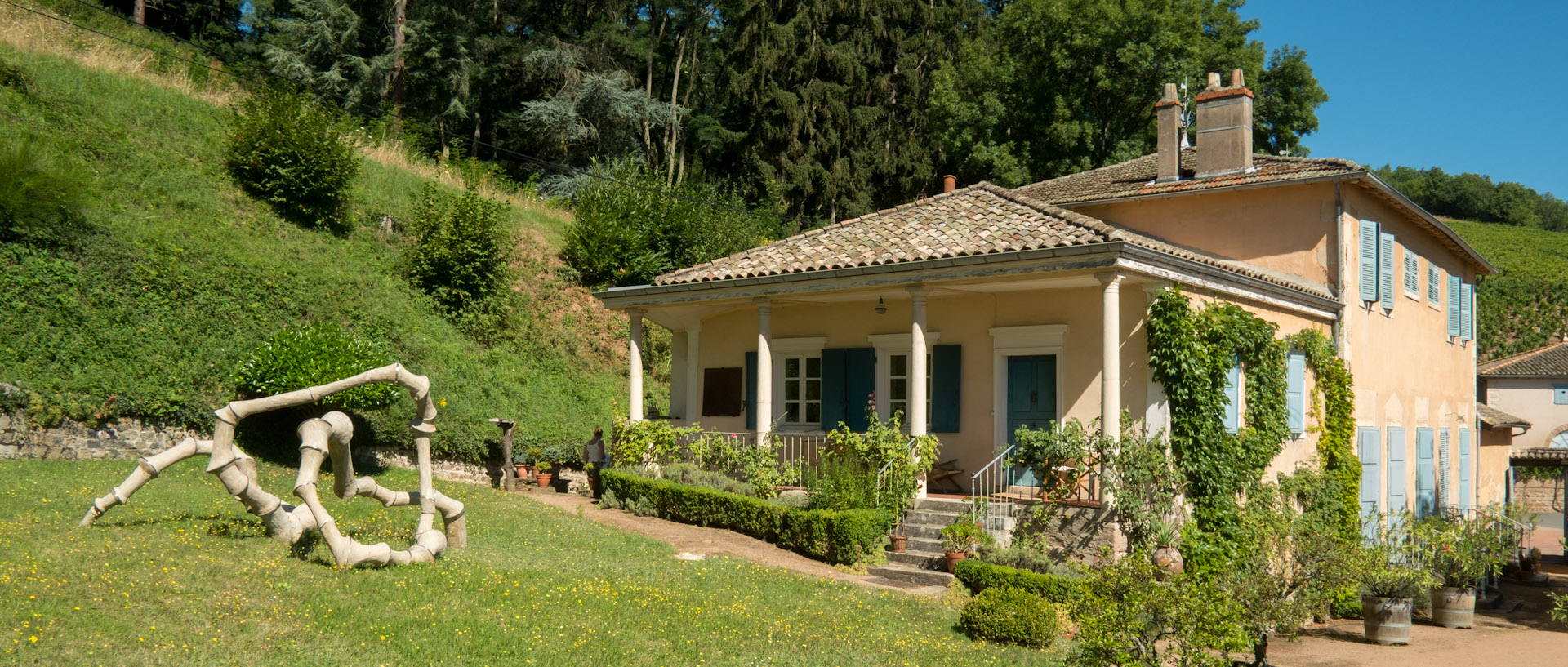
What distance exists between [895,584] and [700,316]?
280 inches

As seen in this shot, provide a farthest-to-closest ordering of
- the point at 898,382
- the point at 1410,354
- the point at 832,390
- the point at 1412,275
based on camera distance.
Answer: the point at 1412,275, the point at 1410,354, the point at 832,390, the point at 898,382

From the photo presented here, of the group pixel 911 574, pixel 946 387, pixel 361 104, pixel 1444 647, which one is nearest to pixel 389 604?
pixel 911 574

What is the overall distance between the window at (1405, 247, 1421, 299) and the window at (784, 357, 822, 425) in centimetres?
948

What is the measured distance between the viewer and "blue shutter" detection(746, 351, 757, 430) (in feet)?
51.1

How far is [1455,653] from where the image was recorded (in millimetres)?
11203

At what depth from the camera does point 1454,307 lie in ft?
60.8

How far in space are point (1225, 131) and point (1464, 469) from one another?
8.47 m

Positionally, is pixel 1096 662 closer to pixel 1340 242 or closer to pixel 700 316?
pixel 1340 242

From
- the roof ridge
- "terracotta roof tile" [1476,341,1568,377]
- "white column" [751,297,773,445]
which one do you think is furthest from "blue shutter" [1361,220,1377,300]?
the roof ridge

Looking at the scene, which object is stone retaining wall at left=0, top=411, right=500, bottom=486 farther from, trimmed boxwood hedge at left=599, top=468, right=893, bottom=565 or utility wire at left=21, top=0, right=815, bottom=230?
utility wire at left=21, top=0, right=815, bottom=230

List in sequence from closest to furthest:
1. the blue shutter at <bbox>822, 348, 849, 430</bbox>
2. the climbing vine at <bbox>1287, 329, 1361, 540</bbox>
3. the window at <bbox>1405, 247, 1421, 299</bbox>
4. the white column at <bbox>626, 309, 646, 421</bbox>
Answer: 1. the climbing vine at <bbox>1287, 329, 1361, 540</bbox>
2. the blue shutter at <bbox>822, 348, 849, 430</bbox>
3. the white column at <bbox>626, 309, 646, 421</bbox>
4. the window at <bbox>1405, 247, 1421, 299</bbox>

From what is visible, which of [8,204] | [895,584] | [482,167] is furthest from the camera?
[482,167]

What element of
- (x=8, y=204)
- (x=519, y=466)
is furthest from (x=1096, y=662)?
(x=8, y=204)

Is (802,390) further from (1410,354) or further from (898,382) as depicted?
(1410,354)
